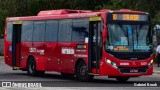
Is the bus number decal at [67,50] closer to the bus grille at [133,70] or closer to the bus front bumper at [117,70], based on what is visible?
the bus front bumper at [117,70]

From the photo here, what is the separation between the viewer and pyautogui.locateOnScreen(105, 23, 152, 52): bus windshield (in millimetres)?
20922

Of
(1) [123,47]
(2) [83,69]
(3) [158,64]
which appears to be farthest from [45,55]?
(3) [158,64]

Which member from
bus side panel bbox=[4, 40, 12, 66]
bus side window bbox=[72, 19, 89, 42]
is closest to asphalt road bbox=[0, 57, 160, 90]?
Answer: bus side window bbox=[72, 19, 89, 42]

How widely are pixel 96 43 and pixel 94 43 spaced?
0.66ft

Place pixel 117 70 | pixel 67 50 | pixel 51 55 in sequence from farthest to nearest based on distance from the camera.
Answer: pixel 51 55
pixel 67 50
pixel 117 70

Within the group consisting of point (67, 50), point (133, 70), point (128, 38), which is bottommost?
point (133, 70)

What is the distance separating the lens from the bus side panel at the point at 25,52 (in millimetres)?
26802

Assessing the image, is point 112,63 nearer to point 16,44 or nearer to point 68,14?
point 68,14

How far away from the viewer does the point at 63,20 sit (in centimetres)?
2375

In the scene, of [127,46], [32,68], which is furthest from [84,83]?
[32,68]

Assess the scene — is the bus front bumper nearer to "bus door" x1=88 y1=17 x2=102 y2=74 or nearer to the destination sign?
"bus door" x1=88 y1=17 x2=102 y2=74

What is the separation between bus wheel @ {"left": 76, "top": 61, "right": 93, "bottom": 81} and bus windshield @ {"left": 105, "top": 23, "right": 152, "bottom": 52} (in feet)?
5.17

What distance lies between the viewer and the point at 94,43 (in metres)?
21.6

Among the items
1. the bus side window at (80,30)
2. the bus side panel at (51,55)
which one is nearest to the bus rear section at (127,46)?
the bus side window at (80,30)
